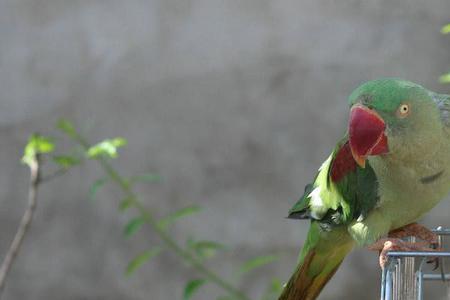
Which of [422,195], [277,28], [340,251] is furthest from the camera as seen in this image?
[277,28]

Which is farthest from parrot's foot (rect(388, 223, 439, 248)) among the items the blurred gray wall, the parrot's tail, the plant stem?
the blurred gray wall

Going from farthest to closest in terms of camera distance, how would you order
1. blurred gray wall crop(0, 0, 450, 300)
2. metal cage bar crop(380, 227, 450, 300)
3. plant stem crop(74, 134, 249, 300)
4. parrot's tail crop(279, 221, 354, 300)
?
blurred gray wall crop(0, 0, 450, 300) → plant stem crop(74, 134, 249, 300) → parrot's tail crop(279, 221, 354, 300) → metal cage bar crop(380, 227, 450, 300)

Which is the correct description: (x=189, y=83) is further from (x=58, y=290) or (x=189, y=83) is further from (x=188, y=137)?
(x=58, y=290)

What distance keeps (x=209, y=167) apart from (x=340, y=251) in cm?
109

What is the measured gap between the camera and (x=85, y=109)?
306cm

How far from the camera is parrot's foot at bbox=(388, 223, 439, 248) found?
5.95 ft

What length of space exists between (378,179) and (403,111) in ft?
0.56

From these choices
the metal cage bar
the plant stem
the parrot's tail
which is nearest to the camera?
the metal cage bar

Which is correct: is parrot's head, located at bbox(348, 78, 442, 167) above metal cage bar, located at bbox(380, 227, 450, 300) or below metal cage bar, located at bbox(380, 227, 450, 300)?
above

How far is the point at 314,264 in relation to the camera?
2.03 meters

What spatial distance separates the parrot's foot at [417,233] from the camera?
5.95 feet

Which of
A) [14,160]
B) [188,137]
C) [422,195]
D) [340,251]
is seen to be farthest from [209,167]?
[422,195]

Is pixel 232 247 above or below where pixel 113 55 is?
below

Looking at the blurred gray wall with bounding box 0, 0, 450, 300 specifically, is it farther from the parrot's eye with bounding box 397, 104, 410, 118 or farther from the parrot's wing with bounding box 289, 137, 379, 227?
the parrot's eye with bounding box 397, 104, 410, 118
